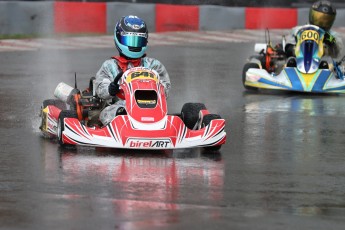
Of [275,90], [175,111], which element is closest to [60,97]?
[175,111]

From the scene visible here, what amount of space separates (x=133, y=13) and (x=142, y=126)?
1361 centimetres

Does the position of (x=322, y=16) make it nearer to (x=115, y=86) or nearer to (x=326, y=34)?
(x=326, y=34)

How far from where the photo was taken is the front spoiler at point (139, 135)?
8461 millimetres

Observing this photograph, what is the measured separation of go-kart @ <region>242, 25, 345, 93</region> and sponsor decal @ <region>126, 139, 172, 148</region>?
16.4ft

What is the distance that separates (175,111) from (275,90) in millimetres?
2685

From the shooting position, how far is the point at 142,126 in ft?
28.1

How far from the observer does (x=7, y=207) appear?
21.6 ft

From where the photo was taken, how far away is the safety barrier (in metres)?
20.8

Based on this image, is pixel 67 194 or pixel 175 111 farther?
pixel 175 111

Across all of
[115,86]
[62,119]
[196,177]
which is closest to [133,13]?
[115,86]

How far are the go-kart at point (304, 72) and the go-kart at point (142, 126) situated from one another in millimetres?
4202

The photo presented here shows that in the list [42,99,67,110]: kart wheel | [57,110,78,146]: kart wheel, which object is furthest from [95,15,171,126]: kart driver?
[42,99,67,110]: kart wheel

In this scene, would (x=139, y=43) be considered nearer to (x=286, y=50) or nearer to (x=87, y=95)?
(x=87, y=95)

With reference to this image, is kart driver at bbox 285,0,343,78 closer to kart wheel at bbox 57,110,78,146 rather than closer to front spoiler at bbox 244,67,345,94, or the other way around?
front spoiler at bbox 244,67,345,94
